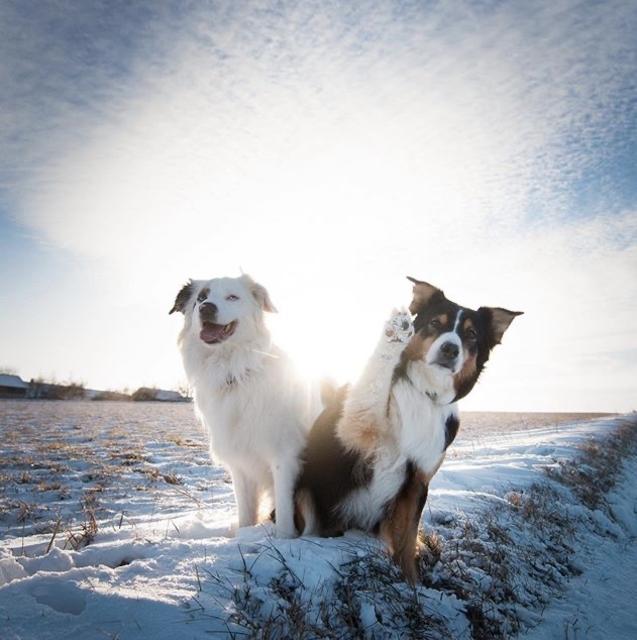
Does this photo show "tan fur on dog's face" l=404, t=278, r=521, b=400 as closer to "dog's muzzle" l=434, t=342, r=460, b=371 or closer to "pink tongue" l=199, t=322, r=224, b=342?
"dog's muzzle" l=434, t=342, r=460, b=371

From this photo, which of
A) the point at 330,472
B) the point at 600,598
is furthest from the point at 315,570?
the point at 600,598

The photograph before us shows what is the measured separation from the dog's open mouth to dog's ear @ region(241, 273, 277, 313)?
443 millimetres

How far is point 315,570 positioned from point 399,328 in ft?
5.98

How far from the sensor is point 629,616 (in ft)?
Result: 12.5

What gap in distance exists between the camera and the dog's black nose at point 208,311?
14.2 ft

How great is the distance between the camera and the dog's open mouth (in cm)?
439

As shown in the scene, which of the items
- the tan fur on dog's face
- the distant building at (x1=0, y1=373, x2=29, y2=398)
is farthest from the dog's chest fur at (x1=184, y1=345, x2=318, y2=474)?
the distant building at (x1=0, y1=373, x2=29, y2=398)

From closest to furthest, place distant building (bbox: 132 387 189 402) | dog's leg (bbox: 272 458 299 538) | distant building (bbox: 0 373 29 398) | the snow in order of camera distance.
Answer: the snow < dog's leg (bbox: 272 458 299 538) < distant building (bbox: 132 387 189 402) < distant building (bbox: 0 373 29 398)

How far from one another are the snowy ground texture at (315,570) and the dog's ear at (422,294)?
6.82 feet

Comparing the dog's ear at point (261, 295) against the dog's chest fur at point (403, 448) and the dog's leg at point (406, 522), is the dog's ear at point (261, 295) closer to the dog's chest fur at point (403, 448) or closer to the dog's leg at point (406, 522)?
the dog's chest fur at point (403, 448)

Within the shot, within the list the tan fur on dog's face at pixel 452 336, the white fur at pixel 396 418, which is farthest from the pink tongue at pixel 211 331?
the tan fur on dog's face at pixel 452 336

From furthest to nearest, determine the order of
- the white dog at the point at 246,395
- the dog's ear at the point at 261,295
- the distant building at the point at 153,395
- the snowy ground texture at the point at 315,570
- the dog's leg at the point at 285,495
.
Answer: the distant building at the point at 153,395 → the dog's ear at the point at 261,295 → the white dog at the point at 246,395 → the dog's leg at the point at 285,495 → the snowy ground texture at the point at 315,570

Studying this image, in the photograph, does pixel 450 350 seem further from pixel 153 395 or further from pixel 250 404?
pixel 153 395

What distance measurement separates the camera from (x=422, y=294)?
14.0ft
